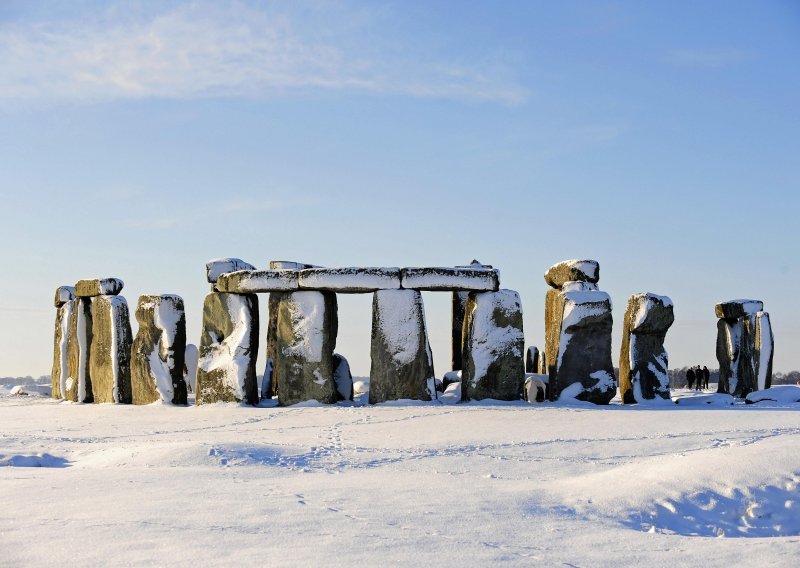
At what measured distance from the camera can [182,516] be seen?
4.85 metres

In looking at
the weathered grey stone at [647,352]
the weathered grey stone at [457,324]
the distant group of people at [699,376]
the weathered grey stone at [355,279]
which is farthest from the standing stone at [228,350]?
the distant group of people at [699,376]

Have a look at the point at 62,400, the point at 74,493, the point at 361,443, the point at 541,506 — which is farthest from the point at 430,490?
the point at 62,400

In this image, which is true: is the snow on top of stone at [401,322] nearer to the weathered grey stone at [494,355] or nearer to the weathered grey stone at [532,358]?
the weathered grey stone at [494,355]

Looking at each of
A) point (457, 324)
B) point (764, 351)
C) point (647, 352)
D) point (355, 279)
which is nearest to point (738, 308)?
point (764, 351)

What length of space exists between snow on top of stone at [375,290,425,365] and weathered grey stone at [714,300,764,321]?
23.6 feet

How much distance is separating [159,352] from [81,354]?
284cm

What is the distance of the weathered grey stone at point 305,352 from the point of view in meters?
13.2

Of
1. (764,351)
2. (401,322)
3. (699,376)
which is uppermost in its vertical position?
(401,322)

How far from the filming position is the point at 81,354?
1656 cm

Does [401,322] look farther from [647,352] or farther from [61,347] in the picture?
[61,347]

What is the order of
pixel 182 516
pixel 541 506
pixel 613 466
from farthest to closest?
1. pixel 613 466
2. pixel 541 506
3. pixel 182 516

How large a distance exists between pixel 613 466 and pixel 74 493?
156 inches

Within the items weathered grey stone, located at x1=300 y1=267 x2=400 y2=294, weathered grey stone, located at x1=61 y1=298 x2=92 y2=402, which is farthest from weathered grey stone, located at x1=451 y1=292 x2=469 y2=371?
weathered grey stone, located at x1=61 y1=298 x2=92 y2=402

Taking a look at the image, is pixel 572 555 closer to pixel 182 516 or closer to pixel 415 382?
pixel 182 516
